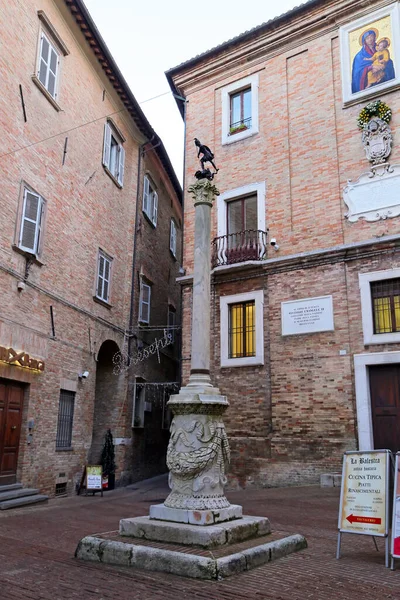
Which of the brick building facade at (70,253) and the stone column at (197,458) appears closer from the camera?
the stone column at (197,458)

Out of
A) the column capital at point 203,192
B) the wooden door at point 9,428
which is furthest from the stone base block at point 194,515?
the wooden door at point 9,428

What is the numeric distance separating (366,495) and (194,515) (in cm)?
194

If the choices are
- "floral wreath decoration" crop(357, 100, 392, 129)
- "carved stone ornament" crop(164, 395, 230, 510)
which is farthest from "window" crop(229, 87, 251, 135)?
"carved stone ornament" crop(164, 395, 230, 510)

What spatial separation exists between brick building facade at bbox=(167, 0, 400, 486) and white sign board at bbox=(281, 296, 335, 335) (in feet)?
0.12

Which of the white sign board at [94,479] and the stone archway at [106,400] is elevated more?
the stone archway at [106,400]

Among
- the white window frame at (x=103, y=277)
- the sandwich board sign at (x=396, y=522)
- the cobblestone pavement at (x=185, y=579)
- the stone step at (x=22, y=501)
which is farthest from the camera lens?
the white window frame at (x=103, y=277)

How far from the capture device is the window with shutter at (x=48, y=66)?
44.6 feet

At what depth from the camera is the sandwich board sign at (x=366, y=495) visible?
18.8 feet

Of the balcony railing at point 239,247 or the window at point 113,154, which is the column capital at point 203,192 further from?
the window at point 113,154

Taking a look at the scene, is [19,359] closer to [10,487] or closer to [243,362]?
[10,487]

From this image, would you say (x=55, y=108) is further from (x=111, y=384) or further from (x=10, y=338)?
(x=111, y=384)

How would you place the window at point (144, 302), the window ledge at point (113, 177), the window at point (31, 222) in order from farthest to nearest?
the window at point (144, 302)
the window ledge at point (113, 177)
the window at point (31, 222)

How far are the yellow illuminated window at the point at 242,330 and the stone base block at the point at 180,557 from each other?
855cm

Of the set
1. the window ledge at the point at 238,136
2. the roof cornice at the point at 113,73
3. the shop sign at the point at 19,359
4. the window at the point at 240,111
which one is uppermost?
the roof cornice at the point at 113,73
